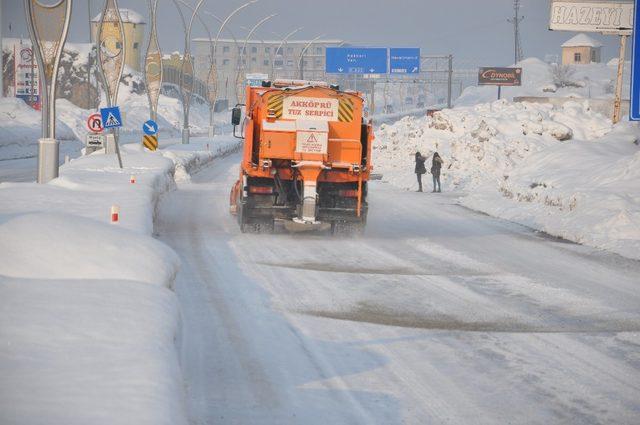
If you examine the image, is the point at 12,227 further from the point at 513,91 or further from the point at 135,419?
the point at 513,91

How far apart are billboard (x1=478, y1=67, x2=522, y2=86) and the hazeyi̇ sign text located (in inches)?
2538

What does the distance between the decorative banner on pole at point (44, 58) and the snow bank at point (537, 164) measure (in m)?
11.6

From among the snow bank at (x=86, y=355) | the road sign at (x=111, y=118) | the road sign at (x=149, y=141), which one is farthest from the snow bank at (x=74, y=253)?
the road sign at (x=149, y=141)

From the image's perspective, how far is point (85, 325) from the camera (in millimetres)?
6836

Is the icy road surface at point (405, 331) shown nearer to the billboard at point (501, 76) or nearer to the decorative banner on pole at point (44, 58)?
the decorative banner on pole at point (44, 58)

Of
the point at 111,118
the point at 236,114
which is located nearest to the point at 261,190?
the point at 236,114

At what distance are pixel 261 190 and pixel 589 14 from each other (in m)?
24.4

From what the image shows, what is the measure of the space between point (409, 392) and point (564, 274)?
7981mm

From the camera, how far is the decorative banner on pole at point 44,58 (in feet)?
79.6

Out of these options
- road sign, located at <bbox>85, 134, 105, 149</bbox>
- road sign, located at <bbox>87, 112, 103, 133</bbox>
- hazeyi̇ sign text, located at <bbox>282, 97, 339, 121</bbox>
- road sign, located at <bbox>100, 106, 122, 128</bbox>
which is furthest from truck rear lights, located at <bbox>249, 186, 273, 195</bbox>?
road sign, located at <bbox>87, 112, 103, 133</bbox>

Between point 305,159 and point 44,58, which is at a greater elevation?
point 44,58

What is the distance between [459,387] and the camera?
28.0 ft

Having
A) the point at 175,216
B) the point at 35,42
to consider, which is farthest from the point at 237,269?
the point at 35,42

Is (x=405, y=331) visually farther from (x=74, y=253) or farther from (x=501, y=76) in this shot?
(x=501, y=76)
